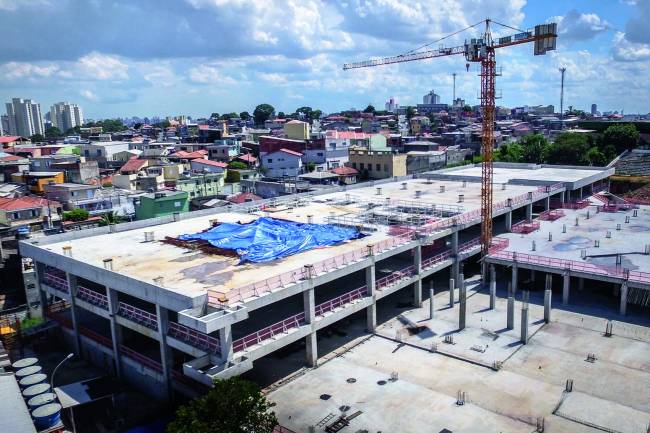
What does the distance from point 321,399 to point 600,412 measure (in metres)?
13.1

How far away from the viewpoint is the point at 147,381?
94.2ft

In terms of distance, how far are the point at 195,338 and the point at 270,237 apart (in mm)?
11404

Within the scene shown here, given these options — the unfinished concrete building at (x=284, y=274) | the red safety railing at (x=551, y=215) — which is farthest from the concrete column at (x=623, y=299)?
the red safety railing at (x=551, y=215)

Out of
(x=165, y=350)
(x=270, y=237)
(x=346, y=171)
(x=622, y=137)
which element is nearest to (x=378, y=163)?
(x=346, y=171)

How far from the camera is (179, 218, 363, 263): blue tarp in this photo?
3319 cm

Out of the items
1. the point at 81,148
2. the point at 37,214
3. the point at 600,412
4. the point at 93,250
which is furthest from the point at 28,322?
the point at 81,148

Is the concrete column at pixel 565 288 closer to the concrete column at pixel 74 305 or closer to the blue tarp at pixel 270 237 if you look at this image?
the blue tarp at pixel 270 237

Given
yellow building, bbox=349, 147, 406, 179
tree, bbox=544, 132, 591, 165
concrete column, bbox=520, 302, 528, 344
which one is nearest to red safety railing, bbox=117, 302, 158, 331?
concrete column, bbox=520, 302, 528, 344

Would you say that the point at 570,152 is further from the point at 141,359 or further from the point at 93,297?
the point at 141,359

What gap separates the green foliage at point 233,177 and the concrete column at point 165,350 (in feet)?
221

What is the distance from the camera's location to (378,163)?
310ft

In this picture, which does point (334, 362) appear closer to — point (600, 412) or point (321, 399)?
point (321, 399)

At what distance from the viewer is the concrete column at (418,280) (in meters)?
37.0

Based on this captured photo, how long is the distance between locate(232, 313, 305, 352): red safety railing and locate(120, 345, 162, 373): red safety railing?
481cm
